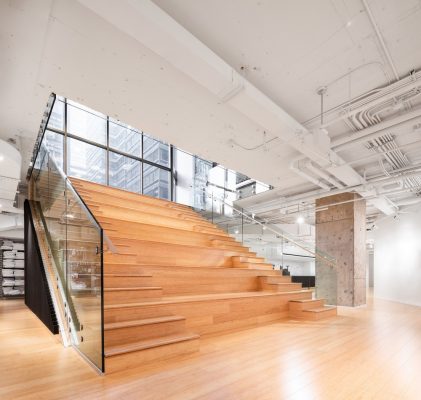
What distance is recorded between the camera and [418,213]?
8289 millimetres

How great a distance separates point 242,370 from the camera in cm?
260

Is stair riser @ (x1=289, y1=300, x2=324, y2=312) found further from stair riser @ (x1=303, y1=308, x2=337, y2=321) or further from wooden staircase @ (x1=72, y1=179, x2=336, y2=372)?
stair riser @ (x1=303, y1=308, x2=337, y2=321)

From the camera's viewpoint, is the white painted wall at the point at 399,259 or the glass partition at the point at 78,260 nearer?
the glass partition at the point at 78,260

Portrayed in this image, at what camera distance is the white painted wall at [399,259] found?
817 centimetres

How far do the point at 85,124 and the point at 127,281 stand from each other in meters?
6.61

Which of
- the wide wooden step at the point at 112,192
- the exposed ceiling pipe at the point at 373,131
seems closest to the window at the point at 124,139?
the wide wooden step at the point at 112,192

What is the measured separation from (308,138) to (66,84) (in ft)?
10.7

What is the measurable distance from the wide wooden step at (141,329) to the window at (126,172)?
6.94 m

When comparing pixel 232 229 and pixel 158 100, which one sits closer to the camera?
pixel 158 100

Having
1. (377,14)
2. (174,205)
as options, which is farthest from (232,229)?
(377,14)

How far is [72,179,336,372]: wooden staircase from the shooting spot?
9.42 ft

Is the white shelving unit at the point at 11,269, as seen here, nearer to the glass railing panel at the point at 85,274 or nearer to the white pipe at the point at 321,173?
the glass railing panel at the point at 85,274

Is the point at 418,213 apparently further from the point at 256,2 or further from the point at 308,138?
the point at 256,2

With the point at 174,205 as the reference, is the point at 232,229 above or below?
below
